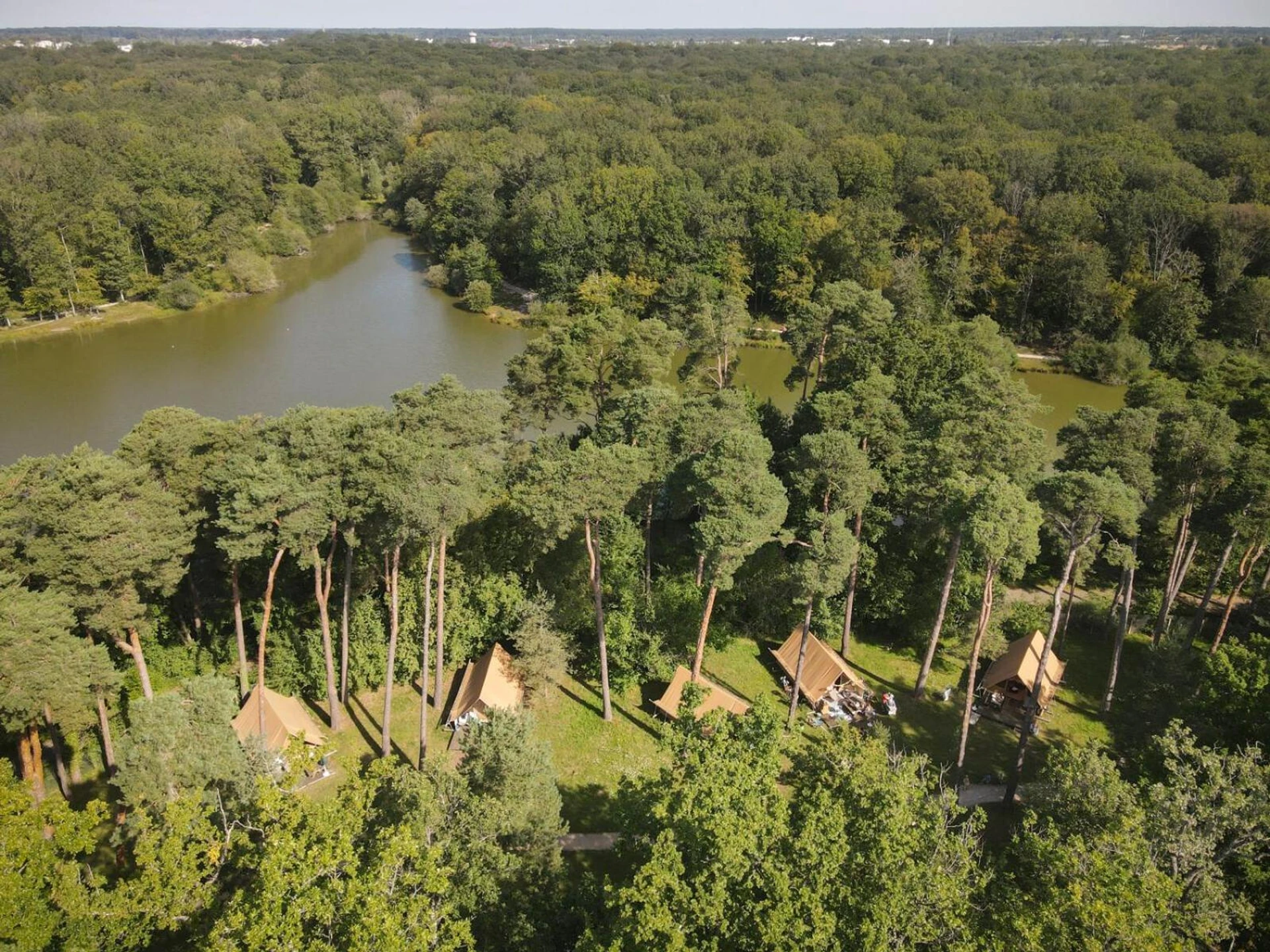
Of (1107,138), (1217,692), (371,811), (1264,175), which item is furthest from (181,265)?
(1264,175)

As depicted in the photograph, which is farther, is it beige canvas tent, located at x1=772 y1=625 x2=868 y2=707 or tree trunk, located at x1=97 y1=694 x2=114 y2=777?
beige canvas tent, located at x1=772 y1=625 x2=868 y2=707

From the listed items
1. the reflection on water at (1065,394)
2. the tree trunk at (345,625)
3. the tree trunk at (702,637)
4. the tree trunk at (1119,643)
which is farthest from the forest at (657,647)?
the reflection on water at (1065,394)

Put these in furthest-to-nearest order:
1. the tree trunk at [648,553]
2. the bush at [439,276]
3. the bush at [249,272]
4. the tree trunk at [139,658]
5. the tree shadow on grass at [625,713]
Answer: the bush at [439,276], the bush at [249,272], the tree trunk at [648,553], the tree shadow on grass at [625,713], the tree trunk at [139,658]

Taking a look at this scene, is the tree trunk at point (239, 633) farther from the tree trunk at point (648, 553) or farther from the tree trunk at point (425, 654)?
the tree trunk at point (648, 553)

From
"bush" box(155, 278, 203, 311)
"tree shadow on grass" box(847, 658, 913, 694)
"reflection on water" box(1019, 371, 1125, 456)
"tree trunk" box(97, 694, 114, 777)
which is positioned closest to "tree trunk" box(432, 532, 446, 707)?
"tree trunk" box(97, 694, 114, 777)

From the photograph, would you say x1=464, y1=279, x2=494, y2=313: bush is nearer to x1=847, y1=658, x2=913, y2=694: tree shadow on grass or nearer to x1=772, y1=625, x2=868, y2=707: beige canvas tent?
x1=772, y1=625, x2=868, y2=707: beige canvas tent

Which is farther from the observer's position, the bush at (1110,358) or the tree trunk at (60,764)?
the bush at (1110,358)

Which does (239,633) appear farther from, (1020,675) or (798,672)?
(1020,675)
